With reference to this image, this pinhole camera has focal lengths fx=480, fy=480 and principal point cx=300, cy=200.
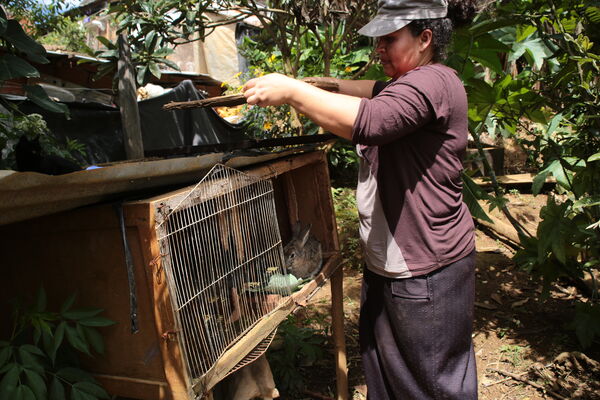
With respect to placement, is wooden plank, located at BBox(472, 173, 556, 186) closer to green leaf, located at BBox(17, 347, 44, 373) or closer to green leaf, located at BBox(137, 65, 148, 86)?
green leaf, located at BBox(137, 65, 148, 86)

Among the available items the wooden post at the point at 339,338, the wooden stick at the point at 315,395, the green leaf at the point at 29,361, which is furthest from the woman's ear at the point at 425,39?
the wooden stick at the point at 315,395

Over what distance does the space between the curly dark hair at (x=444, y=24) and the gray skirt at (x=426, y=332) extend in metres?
0.72

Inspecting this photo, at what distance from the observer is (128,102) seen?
3312mm

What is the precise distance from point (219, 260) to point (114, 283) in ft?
1.14

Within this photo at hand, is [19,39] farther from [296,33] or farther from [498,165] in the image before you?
[498,165]

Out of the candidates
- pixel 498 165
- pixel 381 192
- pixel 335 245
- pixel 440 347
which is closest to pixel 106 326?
pixel 381 192

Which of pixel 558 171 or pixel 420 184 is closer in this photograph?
pixel 420 184

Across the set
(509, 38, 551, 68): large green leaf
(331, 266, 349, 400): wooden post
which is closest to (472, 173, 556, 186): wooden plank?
(509, 38, 551, 68): large green leaf

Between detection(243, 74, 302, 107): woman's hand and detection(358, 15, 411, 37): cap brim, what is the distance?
0.31 m

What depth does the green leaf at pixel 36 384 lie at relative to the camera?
46.6 inches

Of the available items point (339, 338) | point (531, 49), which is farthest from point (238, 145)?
point (531, 49)

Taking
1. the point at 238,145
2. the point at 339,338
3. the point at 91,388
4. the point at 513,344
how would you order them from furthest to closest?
the point at 513,344 → the point at 339,338 → the point at 238,145 → the point at 91,388

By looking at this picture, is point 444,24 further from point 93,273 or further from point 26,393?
point 26,393

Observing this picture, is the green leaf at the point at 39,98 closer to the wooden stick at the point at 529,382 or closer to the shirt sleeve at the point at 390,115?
the shirt sleeve at the point at 390,115
